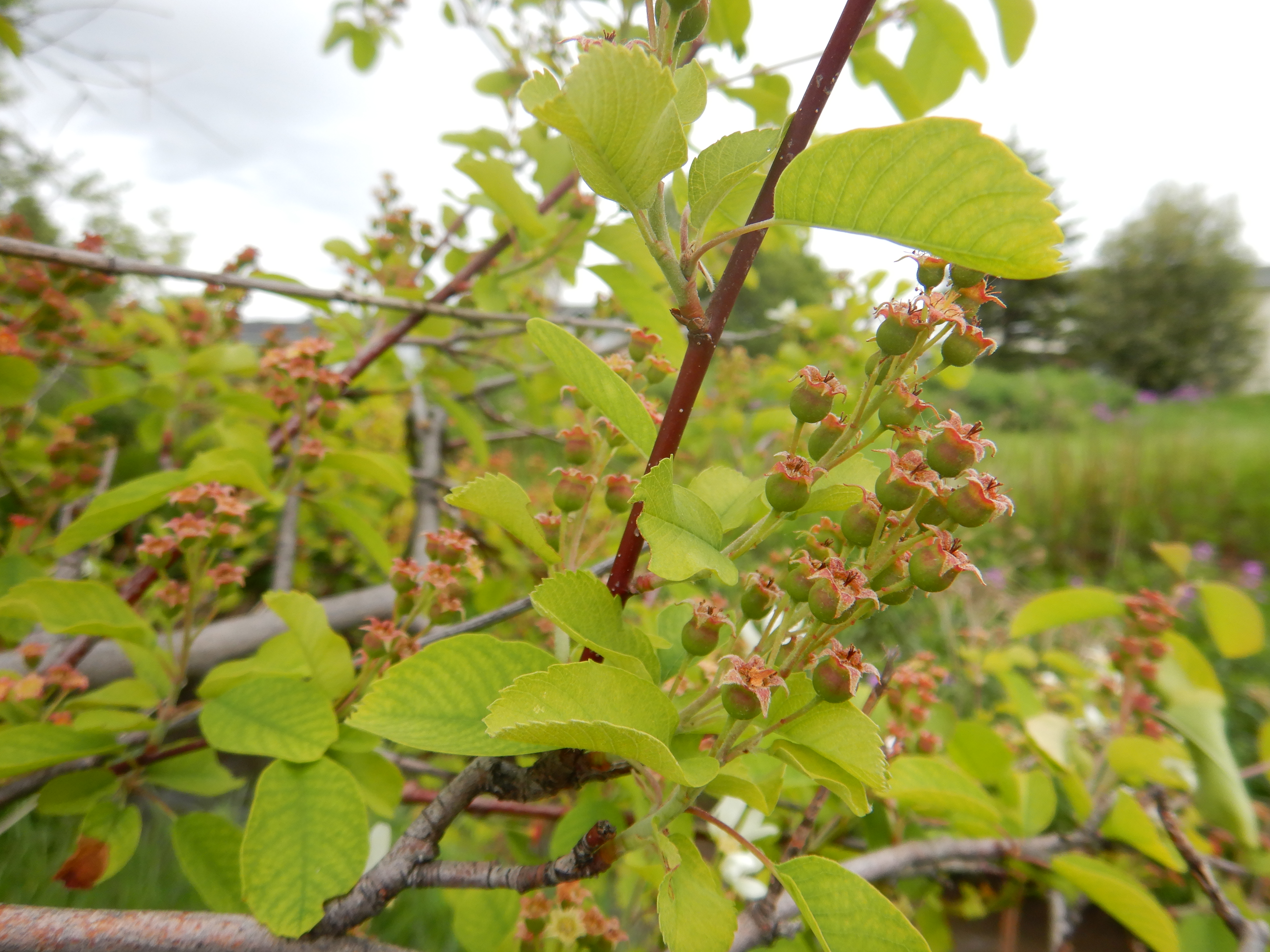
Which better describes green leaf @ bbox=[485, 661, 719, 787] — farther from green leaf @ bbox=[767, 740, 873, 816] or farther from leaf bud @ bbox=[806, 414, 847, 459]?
leaf bud @ bbox=[806, 414, 847, 459]

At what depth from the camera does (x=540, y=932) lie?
0.64 m

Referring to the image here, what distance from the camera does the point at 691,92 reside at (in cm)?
40

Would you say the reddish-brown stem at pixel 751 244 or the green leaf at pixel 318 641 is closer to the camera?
the reddish-brown stem at pixel 751 244

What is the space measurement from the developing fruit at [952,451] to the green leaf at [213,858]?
0.68m

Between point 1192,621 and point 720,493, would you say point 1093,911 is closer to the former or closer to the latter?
point 720,493

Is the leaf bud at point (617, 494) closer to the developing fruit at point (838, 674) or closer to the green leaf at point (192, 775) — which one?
the developing fruit at point (838, 674)

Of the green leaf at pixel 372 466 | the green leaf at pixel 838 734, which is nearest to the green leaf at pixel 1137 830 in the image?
the green leaf at pixel 838 734

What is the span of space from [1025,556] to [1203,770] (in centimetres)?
384

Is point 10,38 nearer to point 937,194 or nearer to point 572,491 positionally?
point 572,491

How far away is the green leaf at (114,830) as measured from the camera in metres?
0.63

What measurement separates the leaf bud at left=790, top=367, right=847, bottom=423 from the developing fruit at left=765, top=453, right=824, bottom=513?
4cm

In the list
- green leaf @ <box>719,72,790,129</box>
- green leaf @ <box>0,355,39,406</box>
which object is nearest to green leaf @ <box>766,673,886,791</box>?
green leaf @ <box>719,72,790,129</box>

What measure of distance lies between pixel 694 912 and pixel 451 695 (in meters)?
0.21

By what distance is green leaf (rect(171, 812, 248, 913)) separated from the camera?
616mm
